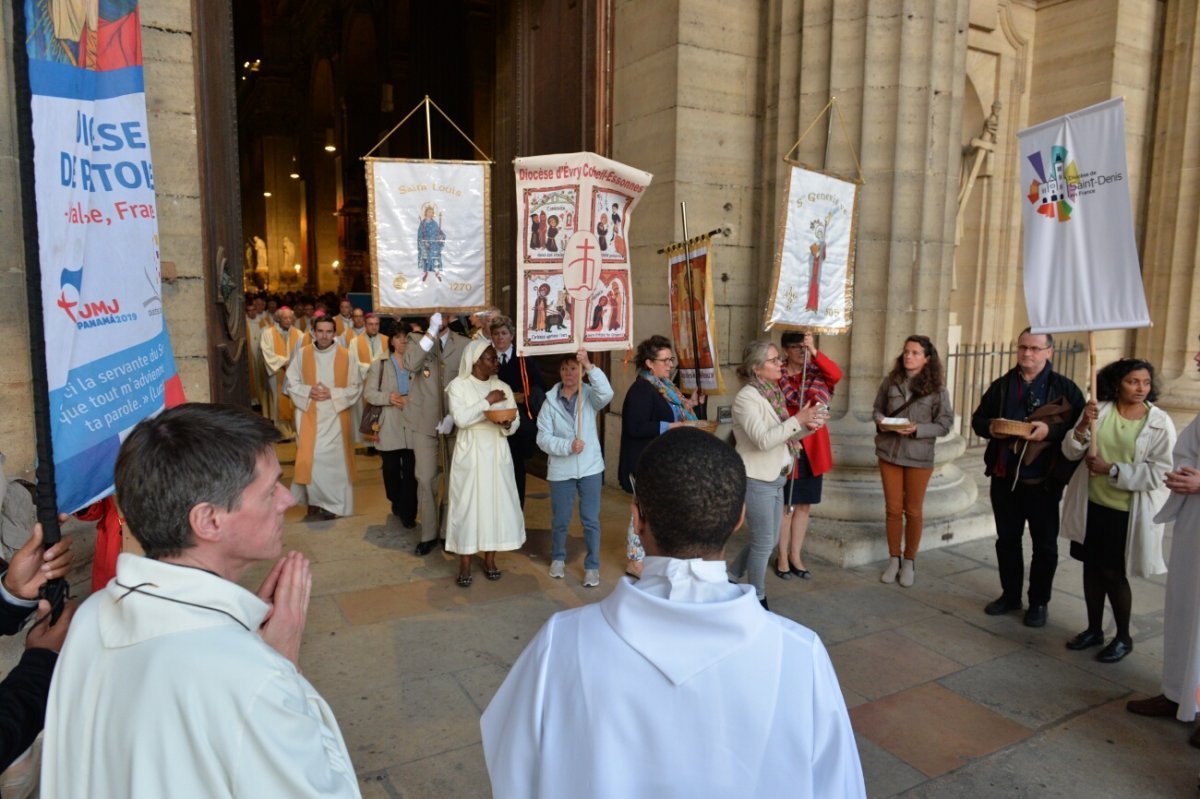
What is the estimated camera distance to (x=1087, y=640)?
485cm

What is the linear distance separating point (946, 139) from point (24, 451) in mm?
6879

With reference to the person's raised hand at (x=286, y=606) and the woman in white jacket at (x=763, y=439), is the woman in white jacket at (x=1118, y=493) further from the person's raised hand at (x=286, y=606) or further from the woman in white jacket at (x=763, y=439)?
the person's raised hand at (x=286, y=606)

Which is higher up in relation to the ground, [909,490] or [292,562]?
[292,562]

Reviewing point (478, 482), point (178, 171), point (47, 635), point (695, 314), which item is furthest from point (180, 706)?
point (695, 314)

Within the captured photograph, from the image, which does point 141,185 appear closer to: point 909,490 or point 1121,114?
point 1121,114

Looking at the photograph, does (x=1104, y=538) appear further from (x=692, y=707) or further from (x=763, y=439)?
(x=692, y=707)

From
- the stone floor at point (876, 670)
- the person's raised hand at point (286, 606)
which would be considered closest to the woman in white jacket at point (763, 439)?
the stone floor at point (876, 670)

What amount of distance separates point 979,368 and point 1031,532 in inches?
235

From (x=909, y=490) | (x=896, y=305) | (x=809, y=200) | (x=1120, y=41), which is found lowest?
(x=909, y=490)

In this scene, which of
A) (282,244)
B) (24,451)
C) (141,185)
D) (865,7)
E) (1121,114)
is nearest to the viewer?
(141,185)

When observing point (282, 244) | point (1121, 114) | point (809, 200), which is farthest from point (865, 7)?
point (282, 244)

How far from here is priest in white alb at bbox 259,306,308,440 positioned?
10.4m

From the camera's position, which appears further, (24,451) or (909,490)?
(909,490)

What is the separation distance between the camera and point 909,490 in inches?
227
